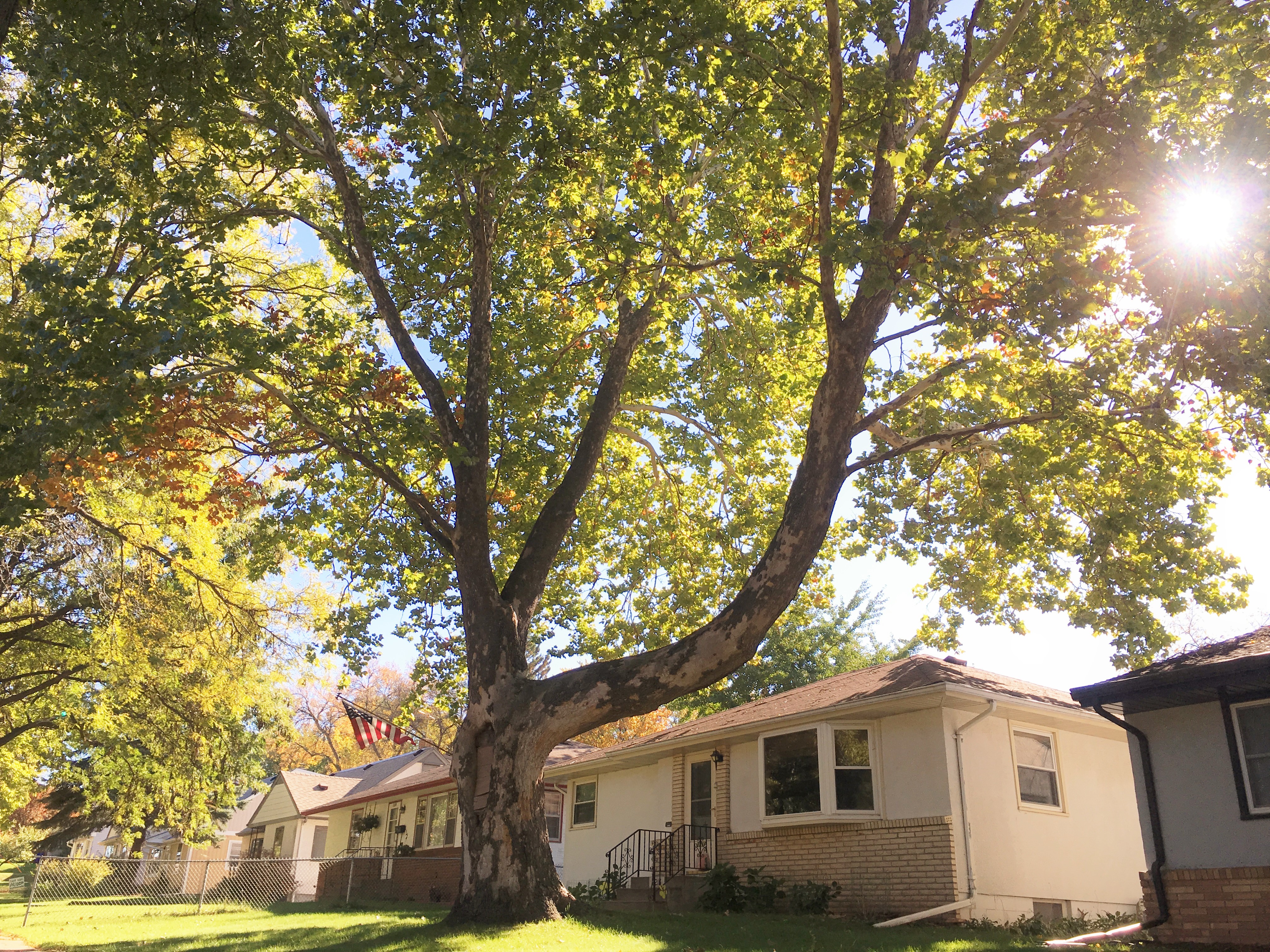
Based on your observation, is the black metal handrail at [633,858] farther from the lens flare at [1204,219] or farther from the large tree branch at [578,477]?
the lens flare at [1204,219]

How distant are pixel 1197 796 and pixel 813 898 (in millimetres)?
5804

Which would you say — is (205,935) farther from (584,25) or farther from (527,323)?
(584,25)

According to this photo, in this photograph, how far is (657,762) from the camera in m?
19.3

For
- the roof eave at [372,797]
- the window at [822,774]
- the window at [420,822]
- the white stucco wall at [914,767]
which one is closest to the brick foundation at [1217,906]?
the white stucco wall at [914,767]

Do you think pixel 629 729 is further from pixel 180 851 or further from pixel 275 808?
pixel 180 851

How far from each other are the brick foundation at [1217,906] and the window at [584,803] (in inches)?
515

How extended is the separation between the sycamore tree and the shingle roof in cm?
126

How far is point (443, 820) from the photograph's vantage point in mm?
26578

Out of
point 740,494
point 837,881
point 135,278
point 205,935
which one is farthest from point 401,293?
point 837,881

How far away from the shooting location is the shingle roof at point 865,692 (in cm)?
1378

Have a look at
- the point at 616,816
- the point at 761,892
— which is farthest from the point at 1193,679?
the point at 616,816

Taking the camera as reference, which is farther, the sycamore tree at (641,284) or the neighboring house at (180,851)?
the neighboring house at (180,851)

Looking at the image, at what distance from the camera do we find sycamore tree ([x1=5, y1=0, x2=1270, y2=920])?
8969mm

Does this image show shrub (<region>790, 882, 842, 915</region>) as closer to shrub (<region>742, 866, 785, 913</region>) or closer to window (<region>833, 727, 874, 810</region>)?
shrub (<region>742, 866, 785, 913</region>)
